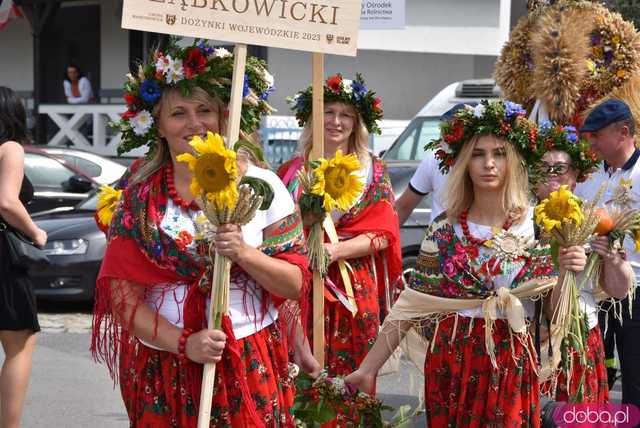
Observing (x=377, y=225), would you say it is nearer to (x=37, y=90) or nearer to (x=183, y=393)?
(x=183, y=393)

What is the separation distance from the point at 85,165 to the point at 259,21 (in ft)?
28.9

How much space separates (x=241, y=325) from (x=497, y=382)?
1.15m

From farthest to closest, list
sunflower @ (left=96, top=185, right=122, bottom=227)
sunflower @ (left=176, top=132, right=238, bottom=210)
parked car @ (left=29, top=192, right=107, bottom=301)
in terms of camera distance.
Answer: parked car @ (left=29, top=192, right=107, bottom=301)
sunflower @ (left=96, top=185, right=122, bottom=227)
sunflower @ (left=176, top=132, right=238, bottom=210)

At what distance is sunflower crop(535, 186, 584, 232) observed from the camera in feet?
13.5

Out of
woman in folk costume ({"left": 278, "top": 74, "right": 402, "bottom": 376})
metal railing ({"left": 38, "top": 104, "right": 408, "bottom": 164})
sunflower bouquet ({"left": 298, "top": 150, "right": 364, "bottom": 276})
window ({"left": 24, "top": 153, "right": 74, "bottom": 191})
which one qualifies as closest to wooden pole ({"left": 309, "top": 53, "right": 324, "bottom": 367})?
sunflower bouquet ({"left": 298, "top": 150, "right": 364, "bottom": 276})

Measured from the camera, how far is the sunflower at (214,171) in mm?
3404

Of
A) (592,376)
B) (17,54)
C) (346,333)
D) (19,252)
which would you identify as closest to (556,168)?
(592,376)

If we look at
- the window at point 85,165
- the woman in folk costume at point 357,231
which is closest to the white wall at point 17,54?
the window at point 85,165

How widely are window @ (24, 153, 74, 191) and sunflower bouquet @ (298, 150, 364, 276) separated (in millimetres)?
6979

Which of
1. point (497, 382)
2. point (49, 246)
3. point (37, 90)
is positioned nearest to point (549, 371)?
point (497, 382)

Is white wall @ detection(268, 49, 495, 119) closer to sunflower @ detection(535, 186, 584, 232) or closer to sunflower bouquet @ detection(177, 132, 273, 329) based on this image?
sunflower @ detection(535, 186, 584, 232)

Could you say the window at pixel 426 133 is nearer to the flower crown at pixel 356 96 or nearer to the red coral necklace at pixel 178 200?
the flower crown at pixel 356 96

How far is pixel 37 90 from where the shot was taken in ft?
80.7

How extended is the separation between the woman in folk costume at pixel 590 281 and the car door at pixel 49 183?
23.8ft
